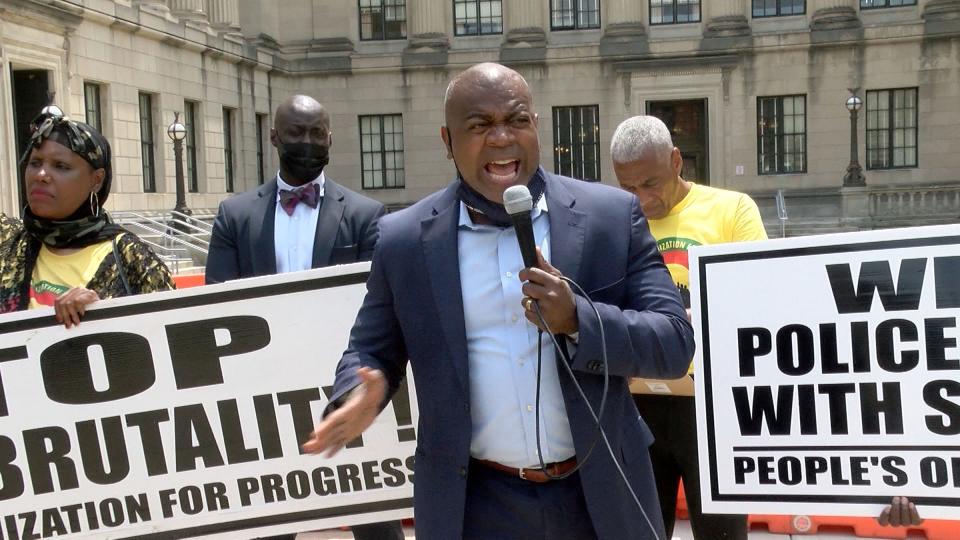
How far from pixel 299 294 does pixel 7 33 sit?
19.4 metres

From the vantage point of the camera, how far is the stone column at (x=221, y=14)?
109 feet

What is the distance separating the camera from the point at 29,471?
3980 millimetres

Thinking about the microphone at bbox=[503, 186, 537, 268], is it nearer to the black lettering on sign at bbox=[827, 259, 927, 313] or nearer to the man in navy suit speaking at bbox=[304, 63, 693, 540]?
the man in navy suit speaking at bbox=[304, 63, 693, 540]

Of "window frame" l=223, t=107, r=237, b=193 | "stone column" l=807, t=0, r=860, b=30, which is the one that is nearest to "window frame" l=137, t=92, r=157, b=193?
"window frame" l=223, t=107, r=237, b=193

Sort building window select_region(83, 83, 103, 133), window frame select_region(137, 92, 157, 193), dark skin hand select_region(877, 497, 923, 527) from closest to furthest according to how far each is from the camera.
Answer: dark skin hand select_region(877, 497, 923, 527) → building window select_region(83, 83, 103, 133) → window frame select_region(137, 92, 157, 193)

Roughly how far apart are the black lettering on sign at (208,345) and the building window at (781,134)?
33.6 meters

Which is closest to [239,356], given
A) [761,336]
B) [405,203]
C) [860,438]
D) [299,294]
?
[299,294]

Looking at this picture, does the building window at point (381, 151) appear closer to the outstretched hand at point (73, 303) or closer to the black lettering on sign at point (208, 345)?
the black lettering on sign at point (208, 345)

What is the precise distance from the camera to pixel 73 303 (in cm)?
374

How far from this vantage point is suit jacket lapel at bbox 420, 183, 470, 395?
2543 millimetres

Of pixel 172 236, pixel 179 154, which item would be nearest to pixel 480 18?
pixel 179 154

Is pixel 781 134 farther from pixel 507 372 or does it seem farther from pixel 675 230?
pixel 507 372

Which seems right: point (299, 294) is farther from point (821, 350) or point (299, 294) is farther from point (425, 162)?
point (425, 162)

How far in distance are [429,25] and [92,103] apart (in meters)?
16.0
